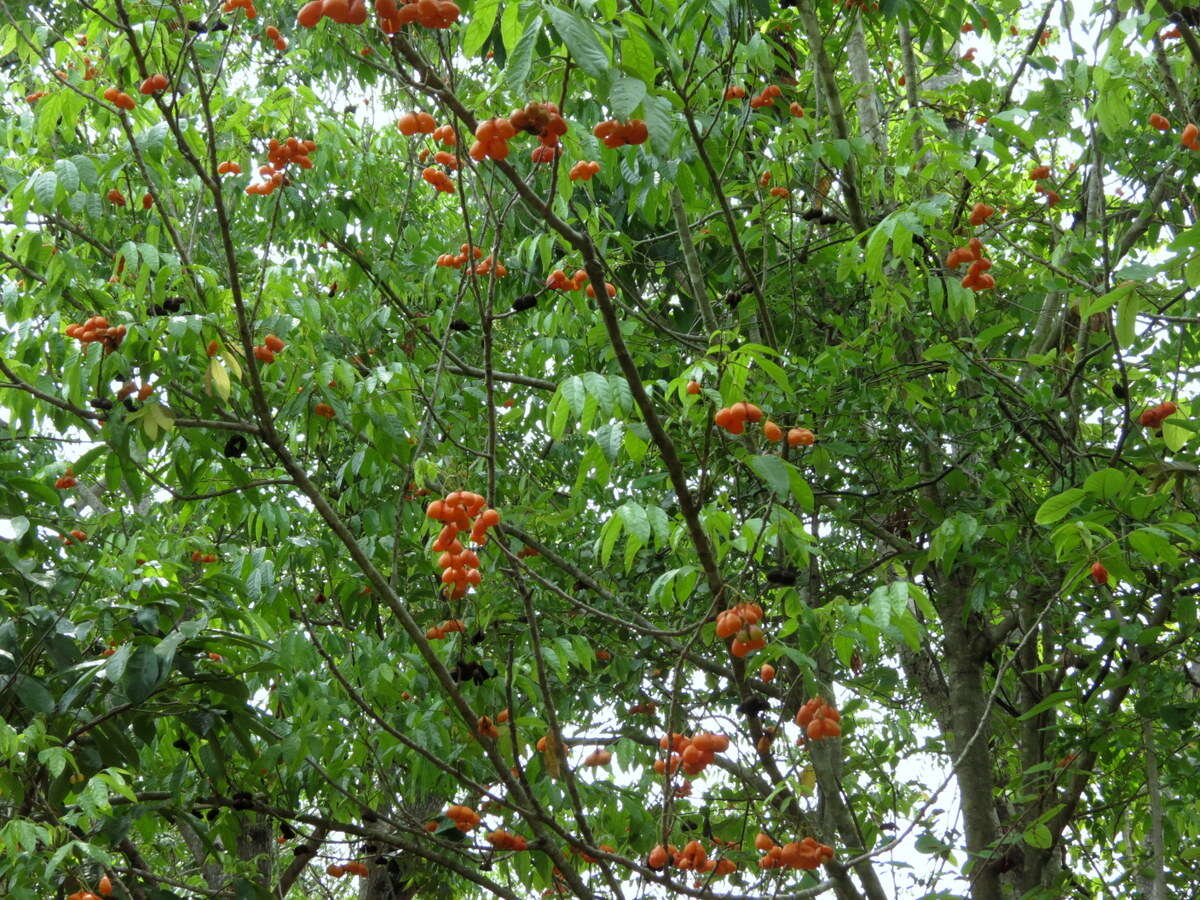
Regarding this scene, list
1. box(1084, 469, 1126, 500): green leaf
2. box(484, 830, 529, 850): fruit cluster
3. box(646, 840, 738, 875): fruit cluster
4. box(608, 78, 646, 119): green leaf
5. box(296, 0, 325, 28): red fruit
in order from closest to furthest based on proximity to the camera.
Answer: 1. box(608, 78, 646, 119): green leaf
2. box(296, 0, 325, 28): red fruit
3. box(1084, 469, 1126, 500): green leaf
4. box(646, 840, 738, 875): fruit cluster
5. box(484, 830, 529, 850): fruit cluster

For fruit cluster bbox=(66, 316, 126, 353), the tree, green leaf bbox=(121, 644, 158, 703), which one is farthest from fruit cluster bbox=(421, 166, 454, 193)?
green leaf bbox=(121, 644, 158, 703)

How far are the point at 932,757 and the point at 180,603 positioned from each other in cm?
372

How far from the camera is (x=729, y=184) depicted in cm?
461

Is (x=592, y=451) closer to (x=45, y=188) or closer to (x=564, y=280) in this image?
(x=564, y=280)

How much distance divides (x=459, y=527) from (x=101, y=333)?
1187 millimetres

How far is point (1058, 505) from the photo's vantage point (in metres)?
3.08

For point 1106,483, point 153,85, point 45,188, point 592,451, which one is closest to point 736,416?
point 592,451

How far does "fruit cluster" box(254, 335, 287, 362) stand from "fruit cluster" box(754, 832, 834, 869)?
2.15 m

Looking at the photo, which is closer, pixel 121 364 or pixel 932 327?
pixel 121 364

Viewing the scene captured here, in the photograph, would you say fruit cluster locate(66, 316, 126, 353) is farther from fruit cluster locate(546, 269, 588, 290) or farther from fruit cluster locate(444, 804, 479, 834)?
fruit cluster locate(444, 804, 479, 834)

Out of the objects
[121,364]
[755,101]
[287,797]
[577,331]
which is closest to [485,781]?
[287,797]

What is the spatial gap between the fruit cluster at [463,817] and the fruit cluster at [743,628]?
135cm

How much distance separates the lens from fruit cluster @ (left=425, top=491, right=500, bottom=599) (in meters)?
2.87

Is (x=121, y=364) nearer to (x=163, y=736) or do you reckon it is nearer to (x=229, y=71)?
(x=163, y=736)
